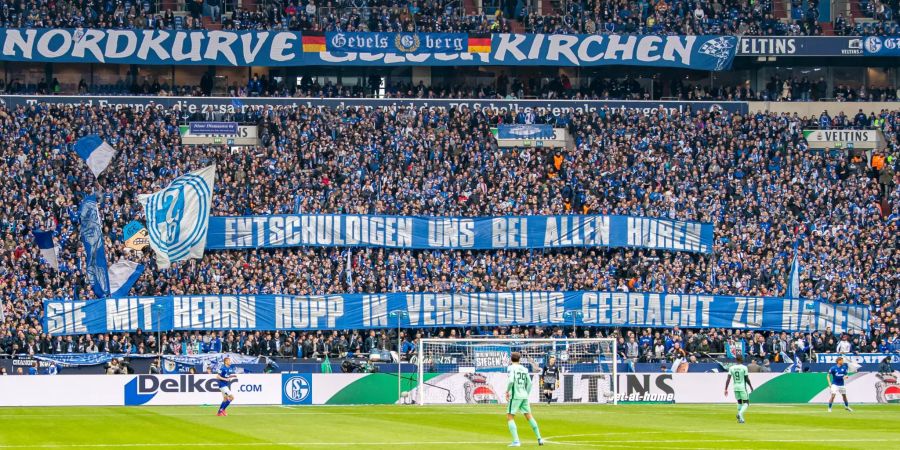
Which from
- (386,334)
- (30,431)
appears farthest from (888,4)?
(30,431)

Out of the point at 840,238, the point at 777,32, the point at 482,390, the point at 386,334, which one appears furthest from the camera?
the point at 777,32

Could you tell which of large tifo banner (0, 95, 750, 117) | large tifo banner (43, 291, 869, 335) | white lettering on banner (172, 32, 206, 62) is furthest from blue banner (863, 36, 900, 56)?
white lettering on banner (172, 32, 206, 62)

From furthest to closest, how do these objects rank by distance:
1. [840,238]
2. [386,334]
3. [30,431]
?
[840,238] < [386,334] < [30,431]

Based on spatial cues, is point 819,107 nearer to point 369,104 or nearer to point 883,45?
point 883,45

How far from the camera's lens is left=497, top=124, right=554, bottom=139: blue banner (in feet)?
225

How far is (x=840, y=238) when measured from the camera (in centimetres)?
6209

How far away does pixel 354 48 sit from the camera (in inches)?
2849

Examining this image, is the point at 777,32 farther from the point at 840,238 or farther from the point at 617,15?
the point at 840,238

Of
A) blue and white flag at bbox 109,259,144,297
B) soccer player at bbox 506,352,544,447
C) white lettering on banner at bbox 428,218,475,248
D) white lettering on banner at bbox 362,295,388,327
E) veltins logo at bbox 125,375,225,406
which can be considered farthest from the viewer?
white lettering on banner at bbox 428,218,475,248

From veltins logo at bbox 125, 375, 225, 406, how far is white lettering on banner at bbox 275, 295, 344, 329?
9881 mm

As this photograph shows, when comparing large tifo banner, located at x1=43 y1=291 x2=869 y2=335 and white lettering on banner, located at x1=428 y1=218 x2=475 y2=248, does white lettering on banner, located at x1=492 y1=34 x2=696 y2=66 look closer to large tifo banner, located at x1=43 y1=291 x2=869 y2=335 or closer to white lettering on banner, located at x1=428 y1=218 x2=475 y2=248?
white lettering on banner, located at x1=428 y1=218 x2=475 y2=248

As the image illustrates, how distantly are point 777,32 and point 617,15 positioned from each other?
8.35 meters

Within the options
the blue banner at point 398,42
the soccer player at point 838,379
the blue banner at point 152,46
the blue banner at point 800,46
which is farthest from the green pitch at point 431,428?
the blue banner at point 800,46

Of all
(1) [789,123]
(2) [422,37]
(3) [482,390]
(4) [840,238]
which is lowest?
(3) [482,390]
